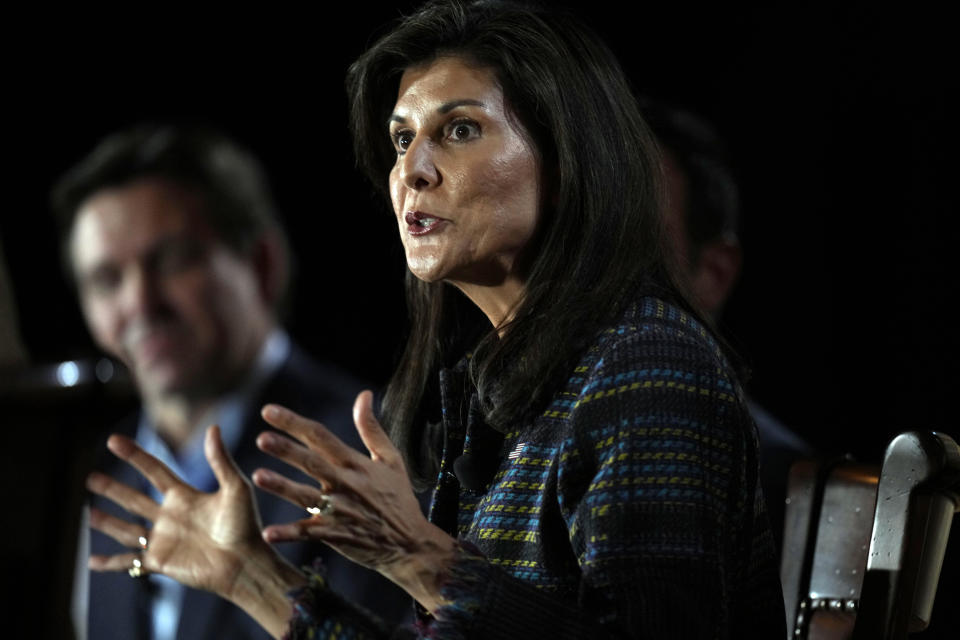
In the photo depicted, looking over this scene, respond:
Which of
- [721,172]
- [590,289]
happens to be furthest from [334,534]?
[721,172]

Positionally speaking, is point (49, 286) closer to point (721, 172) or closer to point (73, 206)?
point (73, 206)

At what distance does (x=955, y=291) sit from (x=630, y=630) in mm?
2236

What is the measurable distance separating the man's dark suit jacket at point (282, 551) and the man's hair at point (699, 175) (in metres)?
0.78

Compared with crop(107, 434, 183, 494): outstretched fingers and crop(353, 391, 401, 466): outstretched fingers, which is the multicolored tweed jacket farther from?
crop(107, 434, 183, 494): outstretched fingers

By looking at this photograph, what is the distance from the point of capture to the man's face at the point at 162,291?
2.98 m

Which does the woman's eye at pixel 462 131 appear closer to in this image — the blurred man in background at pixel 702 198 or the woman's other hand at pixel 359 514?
the woman's other hand at pixel 359 514

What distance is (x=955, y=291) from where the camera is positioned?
322 centimetres

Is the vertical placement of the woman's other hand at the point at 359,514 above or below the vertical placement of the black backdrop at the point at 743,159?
below

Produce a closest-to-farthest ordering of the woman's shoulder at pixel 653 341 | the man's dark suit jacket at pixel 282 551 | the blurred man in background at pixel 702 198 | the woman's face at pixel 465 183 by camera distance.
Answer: the woman's shoulder at pixel 653 341 < the woman's face at pixel 465 183 < the man's dark suit jacket at pixel 282 551 < the blurred man in background at pixel 702 198

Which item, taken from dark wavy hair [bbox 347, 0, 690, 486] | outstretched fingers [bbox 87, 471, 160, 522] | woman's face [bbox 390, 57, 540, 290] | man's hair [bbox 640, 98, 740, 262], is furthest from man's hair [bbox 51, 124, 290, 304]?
woman's face [bbox 390, 57, 540, 290]

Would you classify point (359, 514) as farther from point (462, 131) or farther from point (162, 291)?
point (162, 291)

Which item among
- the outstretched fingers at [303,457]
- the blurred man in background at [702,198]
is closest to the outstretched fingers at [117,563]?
the outstretched fingers at [303,457]

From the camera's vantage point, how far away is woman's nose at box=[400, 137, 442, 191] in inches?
58.8

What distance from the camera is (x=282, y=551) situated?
2.49 meters
